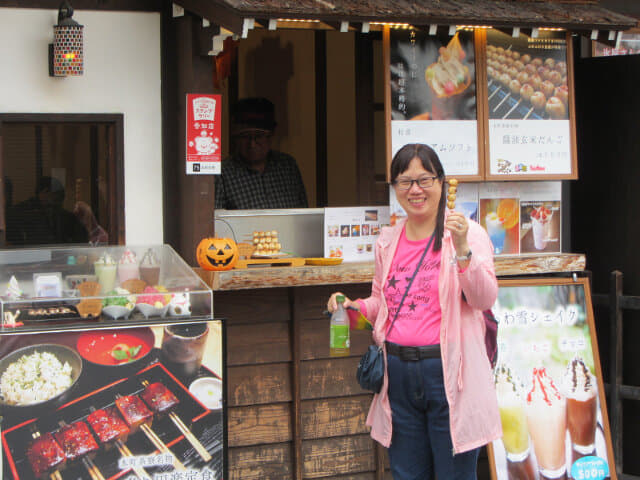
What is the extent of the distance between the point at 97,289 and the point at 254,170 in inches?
87.6

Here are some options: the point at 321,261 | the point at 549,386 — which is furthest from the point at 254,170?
the point at 549,386

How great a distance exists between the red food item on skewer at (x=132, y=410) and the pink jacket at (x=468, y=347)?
46.8 inches

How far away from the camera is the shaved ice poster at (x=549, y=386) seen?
5.71 m

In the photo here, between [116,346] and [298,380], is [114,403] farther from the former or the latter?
[298,380]

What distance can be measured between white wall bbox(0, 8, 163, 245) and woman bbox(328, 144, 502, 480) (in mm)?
2159

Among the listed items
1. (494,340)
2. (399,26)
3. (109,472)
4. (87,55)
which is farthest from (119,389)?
(399,26)

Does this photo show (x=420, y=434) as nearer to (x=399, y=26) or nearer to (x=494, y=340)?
(x=494, y=340)


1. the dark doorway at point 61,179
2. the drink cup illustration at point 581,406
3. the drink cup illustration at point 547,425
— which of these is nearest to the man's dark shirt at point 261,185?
the dark doorway at point 61,179

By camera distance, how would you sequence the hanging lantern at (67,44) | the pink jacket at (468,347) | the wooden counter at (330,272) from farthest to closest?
1. the wooden counter at (330,272)
2. the hanging lantern at (67,44)
3. the pink jacket at (468,347)

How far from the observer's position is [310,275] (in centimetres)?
561

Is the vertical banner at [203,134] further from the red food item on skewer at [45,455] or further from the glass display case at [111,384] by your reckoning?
the red food item on skewer at [45,455]

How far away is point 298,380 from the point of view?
5.88 m

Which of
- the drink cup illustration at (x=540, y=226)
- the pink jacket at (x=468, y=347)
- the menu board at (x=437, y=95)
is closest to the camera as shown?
the pink jacket at (x=468, y=347)

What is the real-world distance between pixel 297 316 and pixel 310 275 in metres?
0.37
